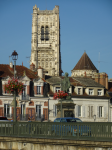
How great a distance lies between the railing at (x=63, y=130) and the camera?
2341 cm

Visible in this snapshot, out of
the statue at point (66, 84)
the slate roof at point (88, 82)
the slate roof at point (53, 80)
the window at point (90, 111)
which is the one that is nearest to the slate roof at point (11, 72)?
the slate roof at point (53, 80)

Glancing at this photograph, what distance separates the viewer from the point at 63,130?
24.2m

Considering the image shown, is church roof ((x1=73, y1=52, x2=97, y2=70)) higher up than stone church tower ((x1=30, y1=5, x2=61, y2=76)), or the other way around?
stone church tower ((x1=30, y1=5, x2=61, y2=76))

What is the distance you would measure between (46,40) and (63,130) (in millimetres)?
120456

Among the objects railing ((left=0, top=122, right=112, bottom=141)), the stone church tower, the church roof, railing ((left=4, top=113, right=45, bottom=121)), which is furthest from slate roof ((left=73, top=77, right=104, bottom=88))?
the church roof

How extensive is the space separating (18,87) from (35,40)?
108862mm

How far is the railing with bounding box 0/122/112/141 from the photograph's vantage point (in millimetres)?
23406

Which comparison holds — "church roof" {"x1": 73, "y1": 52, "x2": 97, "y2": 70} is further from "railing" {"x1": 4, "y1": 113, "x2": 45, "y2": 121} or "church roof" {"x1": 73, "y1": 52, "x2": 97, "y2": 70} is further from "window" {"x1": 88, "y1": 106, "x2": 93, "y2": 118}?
"railing" {"x1": 4, "y1": 113, "x2": 45, "y2": 121}

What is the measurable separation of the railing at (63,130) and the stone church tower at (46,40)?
357 feet

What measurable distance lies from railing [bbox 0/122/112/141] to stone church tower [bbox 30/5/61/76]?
10883 centimetres

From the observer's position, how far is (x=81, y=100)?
2393 inches

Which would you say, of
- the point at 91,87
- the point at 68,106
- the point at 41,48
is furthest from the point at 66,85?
the point at 41,48

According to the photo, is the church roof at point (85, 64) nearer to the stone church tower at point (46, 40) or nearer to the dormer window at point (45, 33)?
the stone church tower at point (46, 40)

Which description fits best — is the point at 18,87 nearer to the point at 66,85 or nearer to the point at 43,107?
the point at 66,85
